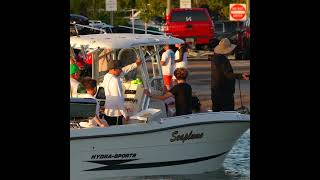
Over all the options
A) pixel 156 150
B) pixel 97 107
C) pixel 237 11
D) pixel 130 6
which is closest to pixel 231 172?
pixel 156 150

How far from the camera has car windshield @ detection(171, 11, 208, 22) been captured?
39369mm

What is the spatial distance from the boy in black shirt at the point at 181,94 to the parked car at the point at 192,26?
82.3ft

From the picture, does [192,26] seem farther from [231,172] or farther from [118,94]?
[118,94]

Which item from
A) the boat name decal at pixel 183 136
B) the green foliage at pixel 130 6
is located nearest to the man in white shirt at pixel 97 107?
the boat name decal at pixel 183 136

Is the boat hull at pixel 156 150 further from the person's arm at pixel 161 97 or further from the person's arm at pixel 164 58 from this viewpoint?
the person's arm at pixel 164 58

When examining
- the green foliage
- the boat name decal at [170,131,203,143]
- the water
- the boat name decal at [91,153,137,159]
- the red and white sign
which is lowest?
the water

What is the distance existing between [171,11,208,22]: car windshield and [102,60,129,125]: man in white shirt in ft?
87.1

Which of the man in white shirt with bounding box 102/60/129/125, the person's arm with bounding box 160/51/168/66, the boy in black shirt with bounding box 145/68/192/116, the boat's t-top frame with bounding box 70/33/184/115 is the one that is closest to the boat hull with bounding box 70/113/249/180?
the man in white shirt with bounding box 102/60/129/125

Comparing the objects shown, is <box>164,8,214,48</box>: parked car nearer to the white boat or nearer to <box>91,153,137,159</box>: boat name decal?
the white boat

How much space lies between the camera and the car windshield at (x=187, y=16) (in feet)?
129
